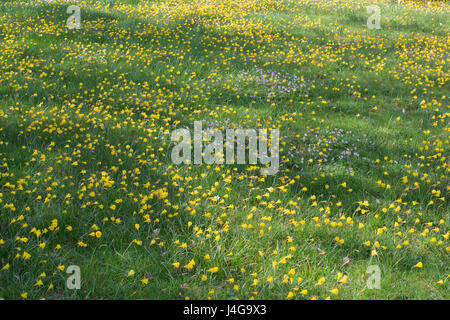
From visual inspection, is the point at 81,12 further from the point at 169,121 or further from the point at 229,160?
the point at 229,160

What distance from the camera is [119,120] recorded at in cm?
628

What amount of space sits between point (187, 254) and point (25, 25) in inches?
391

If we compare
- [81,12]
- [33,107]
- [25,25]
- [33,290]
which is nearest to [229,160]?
[33,290]

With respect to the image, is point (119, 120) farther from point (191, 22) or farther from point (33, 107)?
point (191, 22)

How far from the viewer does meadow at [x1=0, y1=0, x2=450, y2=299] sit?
342 cm

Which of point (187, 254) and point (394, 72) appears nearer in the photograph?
point (187, 254)

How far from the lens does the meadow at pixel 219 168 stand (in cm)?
342

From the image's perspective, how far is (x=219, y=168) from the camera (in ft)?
16.6

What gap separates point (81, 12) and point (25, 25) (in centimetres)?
204
